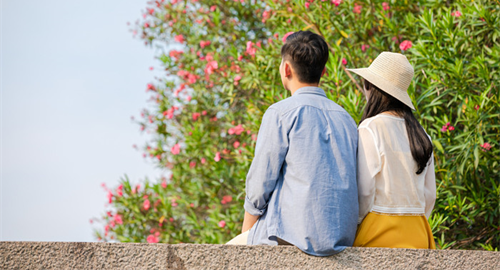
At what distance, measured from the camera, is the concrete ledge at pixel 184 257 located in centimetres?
200

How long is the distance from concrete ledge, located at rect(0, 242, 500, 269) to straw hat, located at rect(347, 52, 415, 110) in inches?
28.7

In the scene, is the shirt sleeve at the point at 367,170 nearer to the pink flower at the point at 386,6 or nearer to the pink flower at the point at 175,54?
the pink flower at the point at 386,6

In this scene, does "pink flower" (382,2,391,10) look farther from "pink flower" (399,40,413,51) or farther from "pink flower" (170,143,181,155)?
"pink flower" (170,143,181,155)

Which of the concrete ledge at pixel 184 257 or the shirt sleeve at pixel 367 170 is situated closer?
the concrete ledge at pixel 184 257

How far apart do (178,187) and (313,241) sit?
400 centimetres

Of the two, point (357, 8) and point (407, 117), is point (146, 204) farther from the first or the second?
point (407, 117)

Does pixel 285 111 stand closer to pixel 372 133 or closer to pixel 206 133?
pixel 372 133

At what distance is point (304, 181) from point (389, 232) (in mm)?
470

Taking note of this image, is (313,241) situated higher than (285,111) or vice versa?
(285,111)

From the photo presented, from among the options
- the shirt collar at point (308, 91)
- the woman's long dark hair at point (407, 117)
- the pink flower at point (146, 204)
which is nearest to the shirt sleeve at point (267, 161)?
the shirt collar at point (308, 91)

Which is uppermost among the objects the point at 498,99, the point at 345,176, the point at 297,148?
the point at 297,148

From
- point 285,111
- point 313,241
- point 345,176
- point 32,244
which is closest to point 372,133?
point 345,176

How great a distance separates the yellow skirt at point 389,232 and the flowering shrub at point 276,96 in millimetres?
1561

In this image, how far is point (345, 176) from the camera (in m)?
2.09
